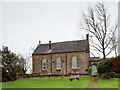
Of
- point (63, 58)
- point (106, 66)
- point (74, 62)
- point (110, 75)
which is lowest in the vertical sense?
point (110, 75)

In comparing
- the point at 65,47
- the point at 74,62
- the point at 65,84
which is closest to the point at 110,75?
the point at 65,84

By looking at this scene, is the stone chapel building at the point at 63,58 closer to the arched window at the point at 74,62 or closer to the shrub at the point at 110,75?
the arched window at the point at 74,62

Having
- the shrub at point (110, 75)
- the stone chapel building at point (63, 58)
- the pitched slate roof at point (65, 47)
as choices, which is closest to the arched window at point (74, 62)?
the stone chapel building at point (63, 58)

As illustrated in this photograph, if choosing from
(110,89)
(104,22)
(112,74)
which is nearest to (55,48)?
(104,22)

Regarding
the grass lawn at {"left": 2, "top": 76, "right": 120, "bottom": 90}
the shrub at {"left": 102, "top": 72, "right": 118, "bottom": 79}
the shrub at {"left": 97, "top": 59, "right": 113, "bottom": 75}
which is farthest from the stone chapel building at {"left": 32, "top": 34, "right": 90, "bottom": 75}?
the grass lawn at {"left": 2, "top": 76, "right": 120, "bottom": 90}

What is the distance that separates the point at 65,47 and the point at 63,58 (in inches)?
101

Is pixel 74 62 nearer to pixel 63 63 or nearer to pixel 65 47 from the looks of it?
pixel 63 63

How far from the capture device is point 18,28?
Result: 27062mm

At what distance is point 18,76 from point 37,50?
8.45 metres

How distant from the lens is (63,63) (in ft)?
100

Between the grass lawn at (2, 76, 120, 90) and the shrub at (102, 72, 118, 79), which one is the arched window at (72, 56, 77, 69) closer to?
the shrub at (102, 72, 118, 79)

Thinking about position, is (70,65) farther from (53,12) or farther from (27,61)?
(27,61)

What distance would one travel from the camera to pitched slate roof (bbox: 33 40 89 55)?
3033cm

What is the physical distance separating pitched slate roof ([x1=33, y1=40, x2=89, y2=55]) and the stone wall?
2.84ft
